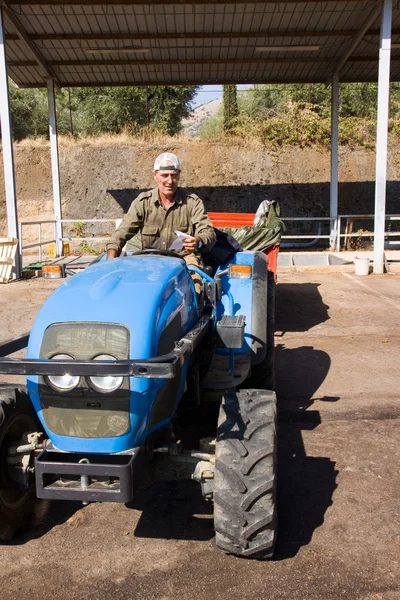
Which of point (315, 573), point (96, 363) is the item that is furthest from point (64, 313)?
point (315, 573)

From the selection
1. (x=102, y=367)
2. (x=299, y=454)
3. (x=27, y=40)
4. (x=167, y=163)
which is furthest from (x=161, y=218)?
(x=27, y=40)

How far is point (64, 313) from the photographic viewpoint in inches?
109

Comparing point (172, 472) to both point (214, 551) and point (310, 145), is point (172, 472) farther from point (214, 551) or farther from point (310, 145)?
point (310, 145)

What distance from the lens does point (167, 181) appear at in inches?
170

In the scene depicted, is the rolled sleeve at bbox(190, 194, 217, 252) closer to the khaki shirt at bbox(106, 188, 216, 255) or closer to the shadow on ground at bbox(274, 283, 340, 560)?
the khaki shirt at bbox(106, 188, 216, 255)

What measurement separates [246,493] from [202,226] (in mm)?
2257

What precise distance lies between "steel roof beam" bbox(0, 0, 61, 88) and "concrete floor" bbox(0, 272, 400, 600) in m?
10.2

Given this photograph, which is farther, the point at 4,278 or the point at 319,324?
the point at 4,278

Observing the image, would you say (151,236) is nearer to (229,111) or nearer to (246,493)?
(246,493)

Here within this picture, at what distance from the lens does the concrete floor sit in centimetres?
264

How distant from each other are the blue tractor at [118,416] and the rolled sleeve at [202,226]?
1.14 metres

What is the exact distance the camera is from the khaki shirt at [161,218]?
449cm

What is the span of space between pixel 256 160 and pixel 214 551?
2148 centimetres

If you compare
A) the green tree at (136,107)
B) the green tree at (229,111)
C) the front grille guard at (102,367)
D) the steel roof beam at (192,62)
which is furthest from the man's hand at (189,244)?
the green tree at (136,107)
